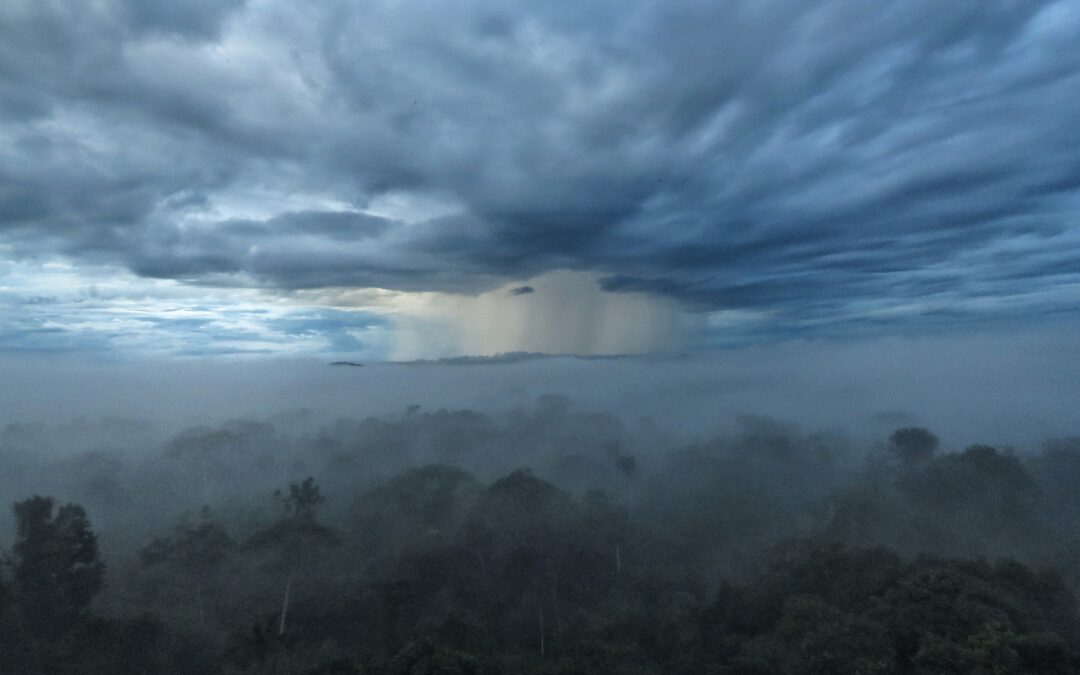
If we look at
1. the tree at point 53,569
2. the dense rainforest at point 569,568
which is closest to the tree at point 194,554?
the dense rainforest at point 569,568

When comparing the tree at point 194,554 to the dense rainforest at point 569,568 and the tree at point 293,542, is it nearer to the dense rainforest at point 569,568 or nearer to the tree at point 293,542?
the dense rainforest at point 569,568

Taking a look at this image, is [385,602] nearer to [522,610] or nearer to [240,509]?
[522,610]

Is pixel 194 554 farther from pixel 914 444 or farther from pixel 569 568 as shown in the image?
pixel 914 444

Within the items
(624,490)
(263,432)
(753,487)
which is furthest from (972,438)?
(263,432)

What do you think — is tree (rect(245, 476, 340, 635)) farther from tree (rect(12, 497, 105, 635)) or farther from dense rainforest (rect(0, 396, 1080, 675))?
tree (rect(12, 497, 105, 635))

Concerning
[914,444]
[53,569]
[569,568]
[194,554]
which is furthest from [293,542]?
[914,444]

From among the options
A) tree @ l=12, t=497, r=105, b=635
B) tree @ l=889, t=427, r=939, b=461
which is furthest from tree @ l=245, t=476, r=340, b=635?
tree @ l=889, t=427, r=939, b=461
